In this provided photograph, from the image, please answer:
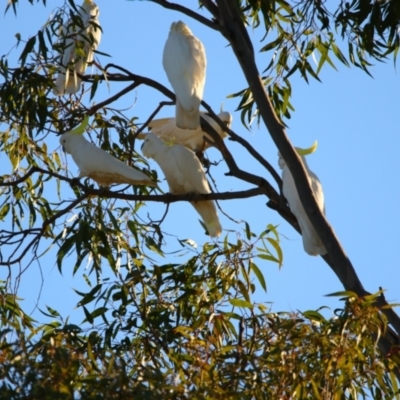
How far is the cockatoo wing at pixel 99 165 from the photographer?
3.69 m

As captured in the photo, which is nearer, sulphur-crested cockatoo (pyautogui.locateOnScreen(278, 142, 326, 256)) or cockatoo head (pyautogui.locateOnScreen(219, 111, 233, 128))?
sulphur-crested cockatoo (pyautogui.locateOnScreen(278, 142, 326, 256))

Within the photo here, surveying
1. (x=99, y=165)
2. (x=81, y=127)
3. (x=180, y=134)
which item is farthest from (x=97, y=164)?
(x=180, y=134)

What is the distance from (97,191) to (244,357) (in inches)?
46.8

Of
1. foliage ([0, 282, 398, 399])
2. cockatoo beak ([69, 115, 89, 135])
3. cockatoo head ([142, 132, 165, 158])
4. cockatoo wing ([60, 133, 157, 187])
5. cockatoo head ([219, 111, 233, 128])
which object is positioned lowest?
foliage ([0, 282, 398, 399])

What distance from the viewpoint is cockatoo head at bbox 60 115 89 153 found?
3.83 metres

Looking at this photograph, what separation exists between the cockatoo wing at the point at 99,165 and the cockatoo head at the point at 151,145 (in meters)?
0.33

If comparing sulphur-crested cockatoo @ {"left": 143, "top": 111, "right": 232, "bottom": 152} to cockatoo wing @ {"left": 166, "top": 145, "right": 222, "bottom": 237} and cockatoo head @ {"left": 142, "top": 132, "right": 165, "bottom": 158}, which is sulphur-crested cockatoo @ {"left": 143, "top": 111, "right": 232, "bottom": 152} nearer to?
cockatoo head @ {"left": 142, "top": 132, "right": 165, "bottom": 158}

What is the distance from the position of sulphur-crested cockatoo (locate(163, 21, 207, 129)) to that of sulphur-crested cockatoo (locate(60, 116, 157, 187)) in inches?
12.3

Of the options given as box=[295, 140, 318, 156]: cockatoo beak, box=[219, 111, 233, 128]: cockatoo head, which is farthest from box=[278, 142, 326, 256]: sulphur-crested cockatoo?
box=[219, 111, 233, 128]: cockatoo head

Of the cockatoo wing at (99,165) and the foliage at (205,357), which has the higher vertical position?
the cockatoo wing at (99,165)

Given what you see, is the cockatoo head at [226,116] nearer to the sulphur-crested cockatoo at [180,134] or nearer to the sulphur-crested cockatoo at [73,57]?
the sulphur-crested cockatoo at [180,134]

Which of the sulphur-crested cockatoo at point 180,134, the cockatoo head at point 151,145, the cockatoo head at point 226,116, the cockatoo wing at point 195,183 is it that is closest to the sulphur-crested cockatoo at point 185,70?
the cockatoo wing at point 195,183

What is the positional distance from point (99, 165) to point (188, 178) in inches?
15.7

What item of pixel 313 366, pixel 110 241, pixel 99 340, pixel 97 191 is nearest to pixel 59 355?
pixel 313 366
